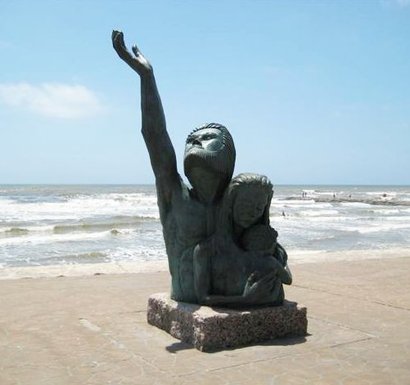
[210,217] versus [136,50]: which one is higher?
[136,50]

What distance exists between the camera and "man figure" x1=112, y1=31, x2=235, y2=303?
4758 millimetres

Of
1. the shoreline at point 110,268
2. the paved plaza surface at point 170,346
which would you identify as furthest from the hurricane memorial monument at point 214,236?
the shoreline at point 110,268

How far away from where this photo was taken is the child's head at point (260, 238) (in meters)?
4.77

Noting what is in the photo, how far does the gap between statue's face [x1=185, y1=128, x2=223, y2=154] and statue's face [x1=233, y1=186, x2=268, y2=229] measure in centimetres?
46

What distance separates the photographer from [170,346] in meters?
4.49

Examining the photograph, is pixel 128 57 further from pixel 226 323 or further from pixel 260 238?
pixel 226 323

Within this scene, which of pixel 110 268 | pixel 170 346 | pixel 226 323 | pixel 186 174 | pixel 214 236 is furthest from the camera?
pixel 110 268

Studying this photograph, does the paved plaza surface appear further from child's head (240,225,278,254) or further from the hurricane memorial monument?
child's head (240,225,278,254)

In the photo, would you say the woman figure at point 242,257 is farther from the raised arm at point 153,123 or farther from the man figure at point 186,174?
the raised arm at point 153,123

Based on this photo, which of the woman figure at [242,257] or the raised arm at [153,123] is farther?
the raised arm at [153,123]

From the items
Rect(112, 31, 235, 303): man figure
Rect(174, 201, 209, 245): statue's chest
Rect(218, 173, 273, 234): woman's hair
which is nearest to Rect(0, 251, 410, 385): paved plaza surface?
Rect(112, 31, 235, 303): man figure

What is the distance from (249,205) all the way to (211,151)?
569 mm

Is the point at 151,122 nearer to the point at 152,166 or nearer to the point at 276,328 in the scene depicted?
the point at 152,166

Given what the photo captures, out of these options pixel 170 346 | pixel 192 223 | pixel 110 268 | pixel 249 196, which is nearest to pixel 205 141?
pixel 249 196
